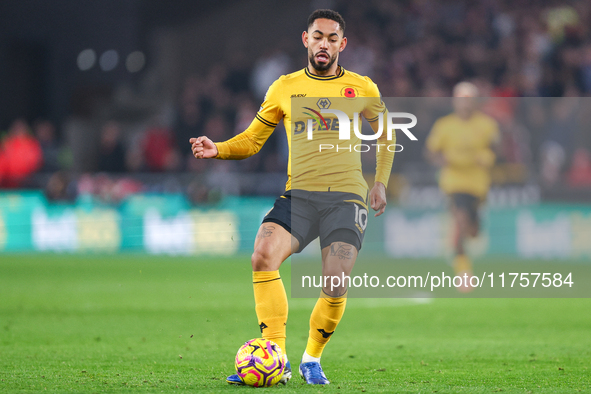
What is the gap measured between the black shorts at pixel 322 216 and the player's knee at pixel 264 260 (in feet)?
0.70

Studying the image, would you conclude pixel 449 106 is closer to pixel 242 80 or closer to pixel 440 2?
pixel 242 80

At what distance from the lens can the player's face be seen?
4879 mm

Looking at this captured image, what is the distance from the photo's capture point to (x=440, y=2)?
17.8 metres

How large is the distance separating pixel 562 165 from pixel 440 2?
22.6ft

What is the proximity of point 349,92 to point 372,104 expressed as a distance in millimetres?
210

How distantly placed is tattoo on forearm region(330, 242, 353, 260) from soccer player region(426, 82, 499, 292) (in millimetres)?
5314

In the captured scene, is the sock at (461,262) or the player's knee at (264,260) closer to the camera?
the player's knee at (264,260)

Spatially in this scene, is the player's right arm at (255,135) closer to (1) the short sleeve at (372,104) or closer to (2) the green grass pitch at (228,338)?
(1) the short sleeve at (372,104)

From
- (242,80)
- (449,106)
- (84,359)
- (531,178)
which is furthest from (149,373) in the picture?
(242,80)

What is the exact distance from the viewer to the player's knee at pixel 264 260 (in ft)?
15.4

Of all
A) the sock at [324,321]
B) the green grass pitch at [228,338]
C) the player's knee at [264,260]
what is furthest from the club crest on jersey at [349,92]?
the green grass pitch at [228,338]

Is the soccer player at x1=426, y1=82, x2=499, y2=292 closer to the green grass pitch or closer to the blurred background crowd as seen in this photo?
the green grass pitch

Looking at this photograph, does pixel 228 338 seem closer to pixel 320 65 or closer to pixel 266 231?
pixel 266 231

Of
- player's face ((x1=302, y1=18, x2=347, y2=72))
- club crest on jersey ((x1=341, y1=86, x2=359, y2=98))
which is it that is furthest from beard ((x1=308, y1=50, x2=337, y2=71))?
club crest on jersey ((x1=341, y1=86, x2=359, y2=98))
